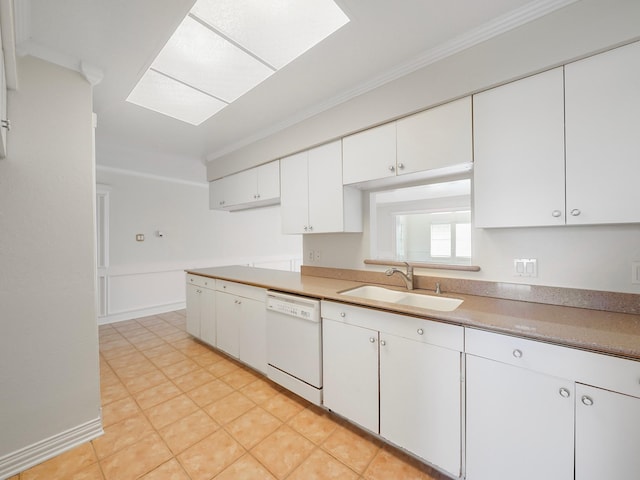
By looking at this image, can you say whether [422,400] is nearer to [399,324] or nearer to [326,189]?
[399,324]

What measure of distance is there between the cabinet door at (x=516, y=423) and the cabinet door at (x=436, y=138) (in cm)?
119

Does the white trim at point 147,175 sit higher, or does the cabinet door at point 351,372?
the white trim at point 147,175

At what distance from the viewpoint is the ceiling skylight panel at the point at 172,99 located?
6.79ft

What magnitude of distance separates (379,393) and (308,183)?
5.90 ft

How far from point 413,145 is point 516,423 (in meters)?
1.62

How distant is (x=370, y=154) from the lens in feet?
6.57

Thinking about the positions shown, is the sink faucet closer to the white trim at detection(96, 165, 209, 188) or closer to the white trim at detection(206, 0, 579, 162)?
the white trim at detection(206, 0, 579, 162)

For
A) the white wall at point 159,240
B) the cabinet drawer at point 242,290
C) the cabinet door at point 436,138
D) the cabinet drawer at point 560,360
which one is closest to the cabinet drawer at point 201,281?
the cabinet drawer at point 242,290

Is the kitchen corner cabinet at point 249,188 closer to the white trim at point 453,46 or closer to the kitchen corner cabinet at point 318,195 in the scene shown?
the kitchen corner cabinet at point 318,195

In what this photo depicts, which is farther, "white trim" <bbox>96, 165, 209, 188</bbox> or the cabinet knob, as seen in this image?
"white trim" <bbox>96, 165, 209, 188</bbox>

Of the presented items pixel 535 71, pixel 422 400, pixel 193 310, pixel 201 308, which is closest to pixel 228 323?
pixel 201 308

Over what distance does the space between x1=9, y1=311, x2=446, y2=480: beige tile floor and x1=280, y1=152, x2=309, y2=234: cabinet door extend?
149 cm

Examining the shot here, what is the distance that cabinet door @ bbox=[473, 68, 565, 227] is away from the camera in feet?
4.40


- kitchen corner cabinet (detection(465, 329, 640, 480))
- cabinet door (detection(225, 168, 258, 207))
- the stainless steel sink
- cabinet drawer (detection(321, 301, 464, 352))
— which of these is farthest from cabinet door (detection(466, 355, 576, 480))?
cabinet door (detection(225, 168, 258, 207))
